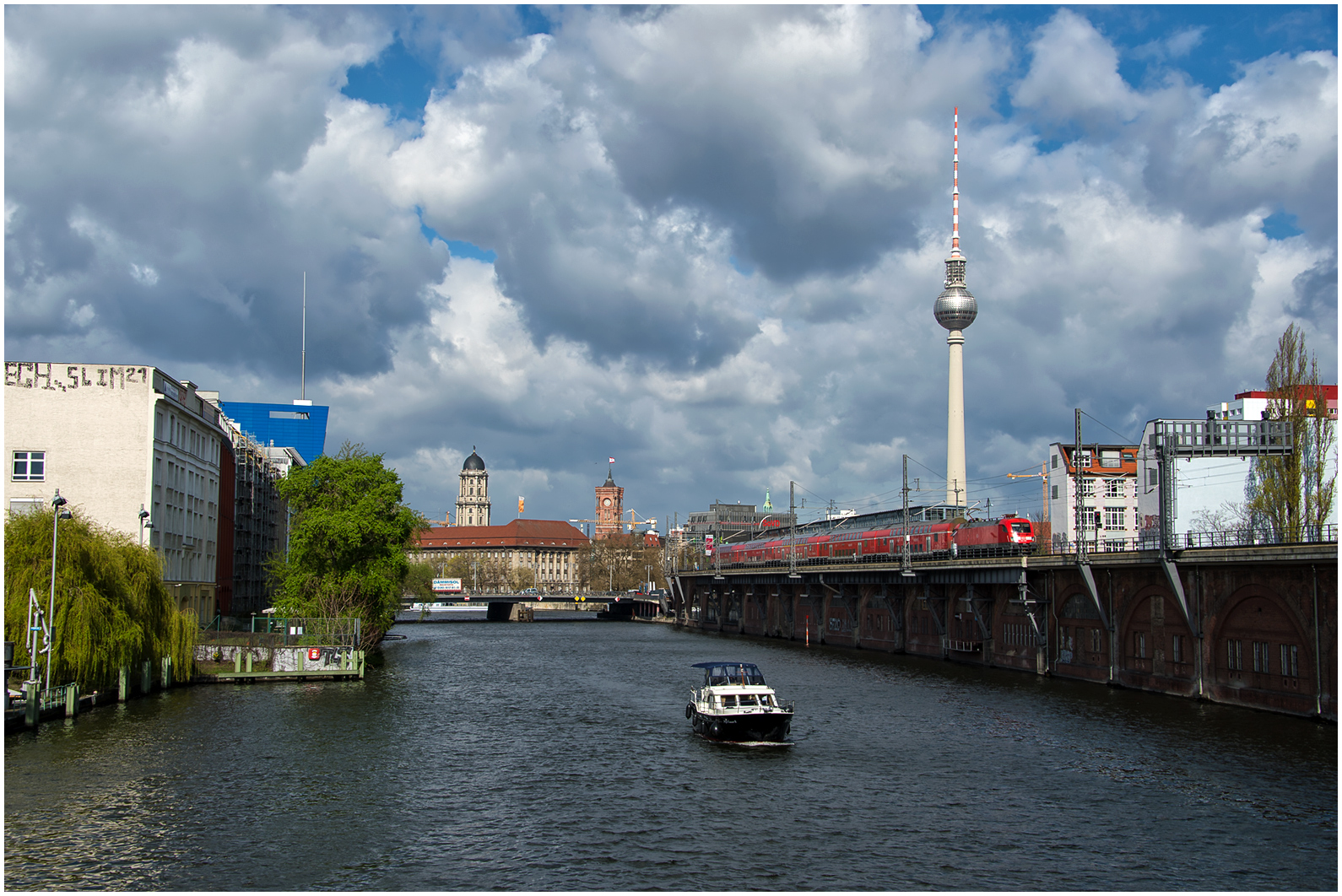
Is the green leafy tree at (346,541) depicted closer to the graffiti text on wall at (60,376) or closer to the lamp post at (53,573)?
the graffiti text on wall at (60,376)

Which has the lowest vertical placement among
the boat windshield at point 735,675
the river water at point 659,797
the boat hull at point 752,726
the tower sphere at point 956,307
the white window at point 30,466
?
the river water at point 659,797

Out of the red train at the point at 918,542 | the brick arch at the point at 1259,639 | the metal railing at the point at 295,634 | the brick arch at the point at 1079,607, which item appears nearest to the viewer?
the brick arch at the point at 1259,639

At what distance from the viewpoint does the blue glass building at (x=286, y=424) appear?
540 ft

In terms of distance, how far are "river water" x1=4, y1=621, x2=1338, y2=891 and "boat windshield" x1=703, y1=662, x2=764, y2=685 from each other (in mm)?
3700

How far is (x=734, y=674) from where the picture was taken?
5850cm

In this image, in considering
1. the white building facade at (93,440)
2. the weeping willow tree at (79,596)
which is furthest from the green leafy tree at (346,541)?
the weeping willow tree at (79,596)

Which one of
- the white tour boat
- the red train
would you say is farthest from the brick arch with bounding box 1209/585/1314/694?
the red train

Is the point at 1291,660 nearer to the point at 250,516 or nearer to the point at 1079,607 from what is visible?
the point at 1079,607

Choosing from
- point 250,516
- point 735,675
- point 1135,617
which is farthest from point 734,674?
point 250,516

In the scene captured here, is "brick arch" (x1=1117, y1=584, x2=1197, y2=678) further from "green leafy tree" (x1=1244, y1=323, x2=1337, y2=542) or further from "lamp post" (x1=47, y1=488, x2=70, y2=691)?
"lamp post" (x1=47, y1=488, x2=70, y2=691)

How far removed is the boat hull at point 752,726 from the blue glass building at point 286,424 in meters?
125

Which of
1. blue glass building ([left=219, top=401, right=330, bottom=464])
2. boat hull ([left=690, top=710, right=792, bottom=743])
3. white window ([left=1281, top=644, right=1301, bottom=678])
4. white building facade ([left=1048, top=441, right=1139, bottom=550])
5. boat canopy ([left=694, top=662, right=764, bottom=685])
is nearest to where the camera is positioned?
boat hull ([left=690, top=710, right=792, bottom=743])

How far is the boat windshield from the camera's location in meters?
57.7

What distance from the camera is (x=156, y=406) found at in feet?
253
